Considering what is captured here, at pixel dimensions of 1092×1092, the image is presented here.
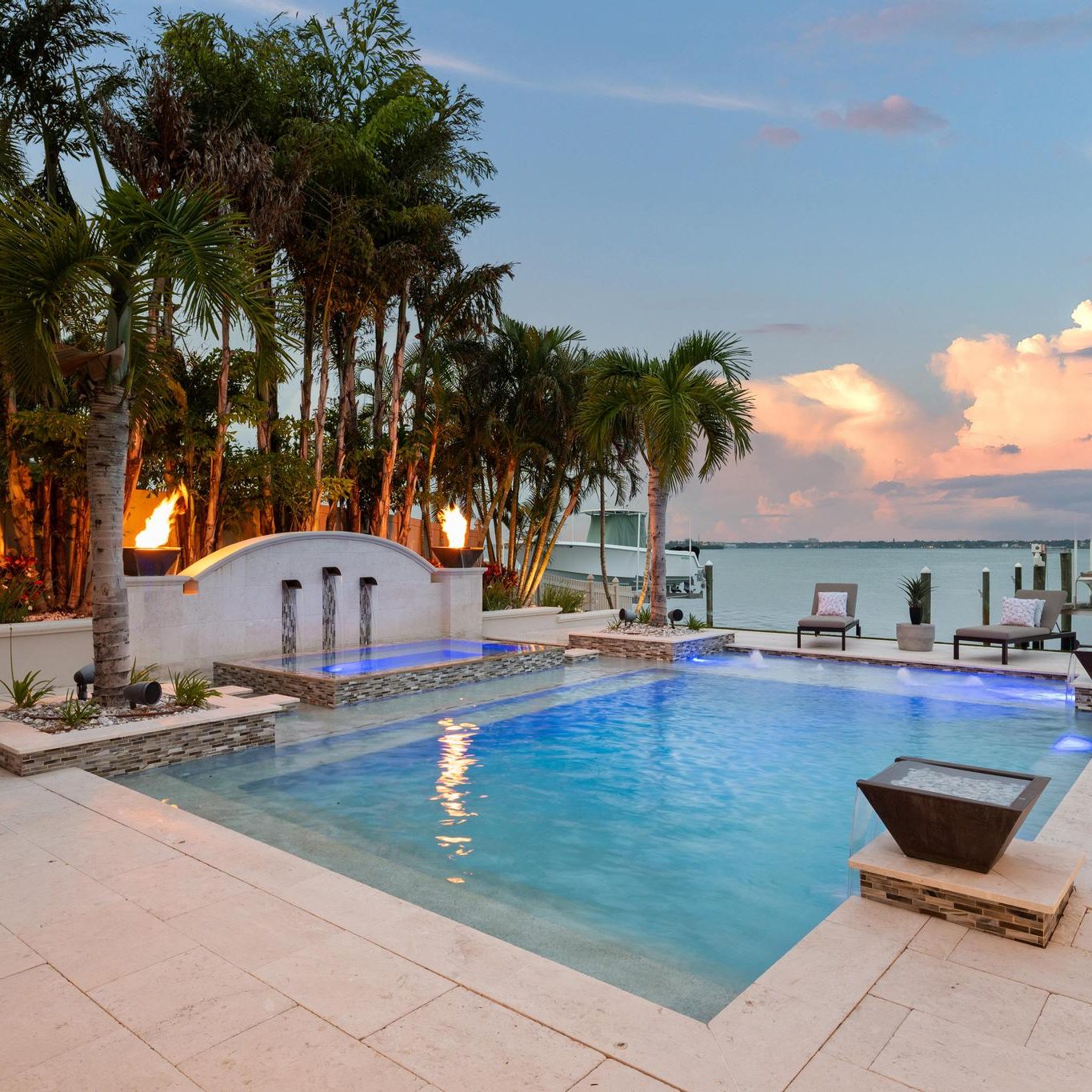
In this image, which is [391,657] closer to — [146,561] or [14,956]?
[146,561]

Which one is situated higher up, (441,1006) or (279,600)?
(279,600)

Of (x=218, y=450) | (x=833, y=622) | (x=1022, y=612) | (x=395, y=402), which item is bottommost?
(x=833, y=622)

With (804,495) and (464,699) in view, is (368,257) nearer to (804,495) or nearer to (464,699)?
(464,699)

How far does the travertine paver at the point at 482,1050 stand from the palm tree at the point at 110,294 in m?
4.91

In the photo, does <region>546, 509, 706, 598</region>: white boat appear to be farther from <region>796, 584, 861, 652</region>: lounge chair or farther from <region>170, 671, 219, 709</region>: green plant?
<region>170, 671, 219, 709</region>: green plant

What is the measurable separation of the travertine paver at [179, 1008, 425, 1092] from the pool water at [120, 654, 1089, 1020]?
1.15 metres

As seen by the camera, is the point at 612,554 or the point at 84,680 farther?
the point at 612,554

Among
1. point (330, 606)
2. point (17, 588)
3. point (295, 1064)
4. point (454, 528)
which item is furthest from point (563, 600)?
point (295, 1064)

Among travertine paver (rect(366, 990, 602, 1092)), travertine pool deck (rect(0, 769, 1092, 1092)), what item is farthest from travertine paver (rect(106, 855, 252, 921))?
travertine paver (rect(366, 990, 602, 1092))

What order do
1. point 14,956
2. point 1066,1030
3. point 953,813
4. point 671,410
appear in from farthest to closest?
point 671,410, point 953,813, point 14,956, point 1066,1030

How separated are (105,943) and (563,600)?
12.7m

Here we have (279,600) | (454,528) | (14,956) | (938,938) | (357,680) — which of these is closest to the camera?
(14,956)

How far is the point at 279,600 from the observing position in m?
10.1

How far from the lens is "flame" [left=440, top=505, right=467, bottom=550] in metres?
12.5
